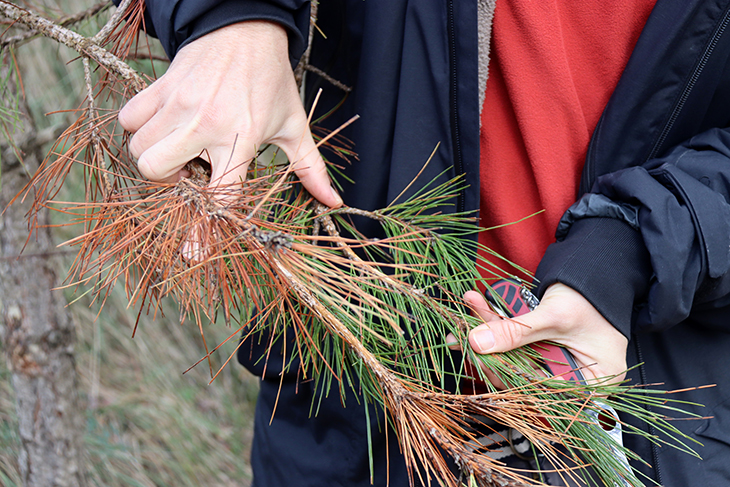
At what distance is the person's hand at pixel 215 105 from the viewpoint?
425 millimetres

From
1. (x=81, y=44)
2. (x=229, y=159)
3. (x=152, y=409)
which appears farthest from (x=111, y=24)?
(x=152, y=409)

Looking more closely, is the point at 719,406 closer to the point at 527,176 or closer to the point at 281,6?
the point at 527,176

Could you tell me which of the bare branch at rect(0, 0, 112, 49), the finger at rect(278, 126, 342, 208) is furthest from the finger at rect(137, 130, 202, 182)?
the bare branch at rect(0, 0, 112, 49)

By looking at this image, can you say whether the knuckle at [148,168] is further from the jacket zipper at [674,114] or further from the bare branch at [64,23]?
the jacket zipper at [674,114]

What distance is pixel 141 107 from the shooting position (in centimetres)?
44

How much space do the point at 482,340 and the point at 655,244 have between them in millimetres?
249

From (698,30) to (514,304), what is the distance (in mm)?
418

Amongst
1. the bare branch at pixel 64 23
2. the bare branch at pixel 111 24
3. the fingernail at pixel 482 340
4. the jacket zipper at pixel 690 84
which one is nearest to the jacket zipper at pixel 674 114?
the jacket zipper at pixel 690 84

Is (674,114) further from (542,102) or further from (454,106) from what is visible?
(454,106)

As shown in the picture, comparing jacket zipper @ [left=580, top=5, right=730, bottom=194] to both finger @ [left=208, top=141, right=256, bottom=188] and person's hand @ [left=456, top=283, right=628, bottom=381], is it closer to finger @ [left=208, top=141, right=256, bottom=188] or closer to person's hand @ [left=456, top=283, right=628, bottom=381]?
person's hand @ [left=456, top=283, right=628, bottom=381]

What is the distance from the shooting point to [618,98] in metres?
0.63

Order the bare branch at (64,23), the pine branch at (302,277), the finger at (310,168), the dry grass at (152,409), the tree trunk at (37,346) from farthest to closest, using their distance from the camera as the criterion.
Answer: the dry grass at (152,409) < the tree trunk at (37,346) < the bare branch at (64,23) < the finger at (310,168) < the pine branch at (302,277)

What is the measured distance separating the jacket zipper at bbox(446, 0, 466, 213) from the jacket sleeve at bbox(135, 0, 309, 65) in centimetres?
19

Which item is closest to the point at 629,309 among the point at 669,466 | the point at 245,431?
the point at 669,466
